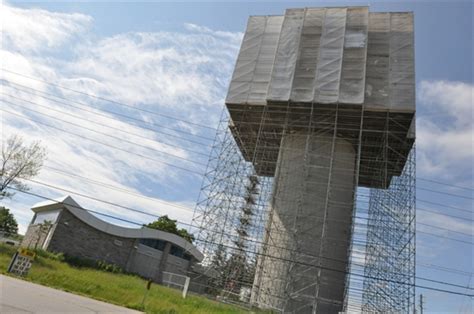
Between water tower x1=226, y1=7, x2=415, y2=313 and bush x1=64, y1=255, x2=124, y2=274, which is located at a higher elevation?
water tower x1=226, y1=7, x2=415, y2=313

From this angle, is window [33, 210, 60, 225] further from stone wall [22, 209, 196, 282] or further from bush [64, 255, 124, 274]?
bush [64, 255, 124, 274]

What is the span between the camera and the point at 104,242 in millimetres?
27625

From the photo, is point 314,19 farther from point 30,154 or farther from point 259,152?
point 30,154

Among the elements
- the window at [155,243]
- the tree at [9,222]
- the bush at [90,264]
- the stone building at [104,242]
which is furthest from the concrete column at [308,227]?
the tree at [9,222]

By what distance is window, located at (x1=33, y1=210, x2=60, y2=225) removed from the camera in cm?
2581

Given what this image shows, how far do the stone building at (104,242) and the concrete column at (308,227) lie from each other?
893cm

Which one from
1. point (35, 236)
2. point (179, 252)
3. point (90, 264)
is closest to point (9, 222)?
point (35, 236)

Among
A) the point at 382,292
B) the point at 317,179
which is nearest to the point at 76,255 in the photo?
the point at 317,179

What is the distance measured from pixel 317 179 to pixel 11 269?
15.2 meters

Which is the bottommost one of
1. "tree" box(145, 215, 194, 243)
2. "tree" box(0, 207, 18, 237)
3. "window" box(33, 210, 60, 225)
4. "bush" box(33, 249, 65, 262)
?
"bush" box(33, 249, 65, 262)

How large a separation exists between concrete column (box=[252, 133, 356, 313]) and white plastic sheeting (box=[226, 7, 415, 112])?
304 centimetres

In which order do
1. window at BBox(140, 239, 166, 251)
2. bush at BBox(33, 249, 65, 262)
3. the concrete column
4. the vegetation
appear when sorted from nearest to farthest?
the concrete column
the vegetation
bush at BBox(33, 249, 65, 262)
window at BBox(140, 239, 166, 251)

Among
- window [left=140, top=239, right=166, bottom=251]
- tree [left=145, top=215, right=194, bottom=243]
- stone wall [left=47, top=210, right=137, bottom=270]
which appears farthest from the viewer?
tree [left=145, top=215, right=194, bottom=243]

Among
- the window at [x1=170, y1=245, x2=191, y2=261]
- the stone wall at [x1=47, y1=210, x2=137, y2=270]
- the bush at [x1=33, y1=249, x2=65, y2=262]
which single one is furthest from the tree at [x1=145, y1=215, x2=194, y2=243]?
the bush at [x1=33, y1=249, x2=65, y2=262]
